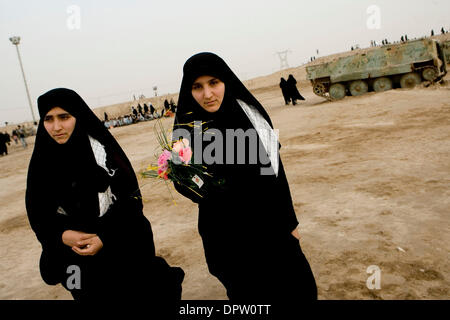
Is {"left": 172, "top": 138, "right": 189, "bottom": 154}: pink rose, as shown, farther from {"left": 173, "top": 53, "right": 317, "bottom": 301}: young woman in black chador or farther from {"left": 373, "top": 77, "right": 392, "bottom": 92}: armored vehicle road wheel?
{"left": 373, "top": 77, "right": 392, "bottom": 92}: armored vehicle road wheel

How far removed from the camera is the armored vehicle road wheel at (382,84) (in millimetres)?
16859

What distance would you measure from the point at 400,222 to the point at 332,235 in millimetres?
834

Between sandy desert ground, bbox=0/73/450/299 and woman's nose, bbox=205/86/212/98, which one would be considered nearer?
woman's nose, bbox=205/86/212/98

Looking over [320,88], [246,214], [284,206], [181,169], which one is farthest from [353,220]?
[320,88]

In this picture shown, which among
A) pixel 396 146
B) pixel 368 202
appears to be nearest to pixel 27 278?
pixel 368 202

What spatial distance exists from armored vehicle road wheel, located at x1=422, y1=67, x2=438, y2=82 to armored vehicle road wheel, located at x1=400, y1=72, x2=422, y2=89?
0.89ft

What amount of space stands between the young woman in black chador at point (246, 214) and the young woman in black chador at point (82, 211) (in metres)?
0.55

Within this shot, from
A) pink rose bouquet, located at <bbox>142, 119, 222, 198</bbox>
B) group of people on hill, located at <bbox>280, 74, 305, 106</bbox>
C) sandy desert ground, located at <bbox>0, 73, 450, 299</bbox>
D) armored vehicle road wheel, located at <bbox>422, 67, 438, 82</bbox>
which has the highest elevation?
group of people on hill, located at <bbox>280, 74, 305, 106</bbox>

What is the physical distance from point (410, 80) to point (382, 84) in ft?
4.20

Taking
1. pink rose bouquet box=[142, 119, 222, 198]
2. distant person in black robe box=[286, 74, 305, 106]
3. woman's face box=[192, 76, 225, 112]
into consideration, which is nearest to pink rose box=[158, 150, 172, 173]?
pink rose bouquet box=[142, 119, 222, 198]

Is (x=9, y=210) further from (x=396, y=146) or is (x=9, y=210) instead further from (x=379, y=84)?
(x=379, y=84)

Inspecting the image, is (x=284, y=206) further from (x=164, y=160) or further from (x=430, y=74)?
(x=430, y=74)

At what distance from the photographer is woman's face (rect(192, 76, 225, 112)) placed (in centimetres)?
192

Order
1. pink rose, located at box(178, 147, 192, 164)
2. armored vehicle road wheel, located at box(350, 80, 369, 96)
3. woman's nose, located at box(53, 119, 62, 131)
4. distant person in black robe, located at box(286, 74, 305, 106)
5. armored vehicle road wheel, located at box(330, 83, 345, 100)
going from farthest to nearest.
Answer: distant person in black robe, located at box(286, 74, 305, 106) < armored vehicle road wheel, located at box(330, 83, 345, 100) < armored vehicle road wheel, located at box(350, 80, 369, 96) < woman's nose, located at box(53, 119, 62, 131) < pink rose, located at box(178, 147, 192, 164)
